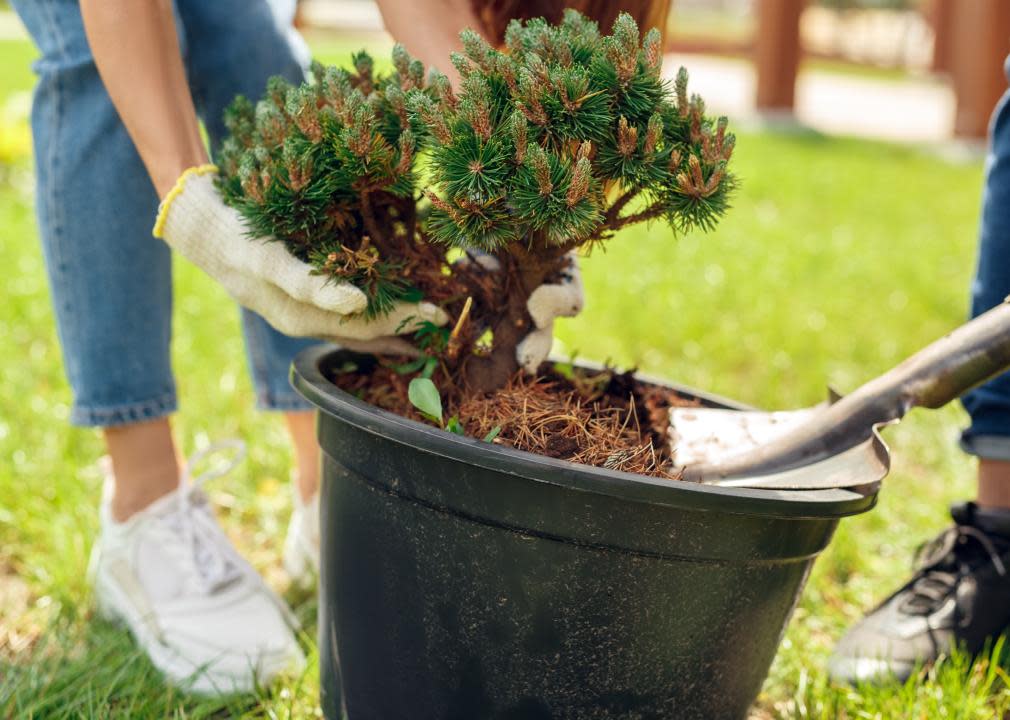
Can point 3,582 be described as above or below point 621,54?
below

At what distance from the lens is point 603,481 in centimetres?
93

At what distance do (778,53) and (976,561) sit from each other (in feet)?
24.4

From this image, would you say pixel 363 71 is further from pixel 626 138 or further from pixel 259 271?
pixel 626 138

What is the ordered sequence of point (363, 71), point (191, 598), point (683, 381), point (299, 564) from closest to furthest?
point (363, 71) < point (191, 598) < point (299, 564) < point (683, 381)

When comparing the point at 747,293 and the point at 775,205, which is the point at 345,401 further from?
the point at 775,205

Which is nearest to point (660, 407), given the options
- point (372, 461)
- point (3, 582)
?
point (372, 461)

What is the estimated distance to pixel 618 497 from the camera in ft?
3.10

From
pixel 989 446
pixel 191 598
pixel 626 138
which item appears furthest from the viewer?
pixel 989 446

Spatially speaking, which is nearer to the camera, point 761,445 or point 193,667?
point 761,445

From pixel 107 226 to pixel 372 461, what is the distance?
65cm

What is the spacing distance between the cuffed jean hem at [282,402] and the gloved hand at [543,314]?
60 cm

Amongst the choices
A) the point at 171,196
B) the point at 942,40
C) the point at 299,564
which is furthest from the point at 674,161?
the point at 942,40

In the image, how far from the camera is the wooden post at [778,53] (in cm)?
828

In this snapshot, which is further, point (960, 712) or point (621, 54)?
point (960, 712)
